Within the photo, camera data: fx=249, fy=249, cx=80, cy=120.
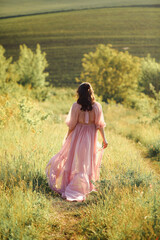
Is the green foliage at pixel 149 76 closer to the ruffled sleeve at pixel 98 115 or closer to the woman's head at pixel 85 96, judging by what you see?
the ruffled sleeve at pixel 98 115

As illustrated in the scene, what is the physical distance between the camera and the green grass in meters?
24.1

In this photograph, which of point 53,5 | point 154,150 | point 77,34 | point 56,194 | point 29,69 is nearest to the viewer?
point 56,194

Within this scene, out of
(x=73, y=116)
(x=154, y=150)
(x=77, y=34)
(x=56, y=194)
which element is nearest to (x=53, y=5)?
(x=77, y=34)

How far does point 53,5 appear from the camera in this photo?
76.7 feet

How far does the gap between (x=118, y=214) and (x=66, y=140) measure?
5.36 ft

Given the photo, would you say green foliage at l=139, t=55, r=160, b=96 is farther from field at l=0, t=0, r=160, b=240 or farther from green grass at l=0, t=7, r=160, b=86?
green grass at l=0, t=7, r=160, b=86

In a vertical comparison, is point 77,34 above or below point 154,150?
above

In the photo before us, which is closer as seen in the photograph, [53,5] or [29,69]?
[29,69]

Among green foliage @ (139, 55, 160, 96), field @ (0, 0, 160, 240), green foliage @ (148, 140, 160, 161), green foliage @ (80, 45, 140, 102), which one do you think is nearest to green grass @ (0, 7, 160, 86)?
field @ (0, 0, 160, 240)

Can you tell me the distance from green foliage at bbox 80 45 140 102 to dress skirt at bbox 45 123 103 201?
16441 millimetres

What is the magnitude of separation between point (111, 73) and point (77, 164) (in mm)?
17171

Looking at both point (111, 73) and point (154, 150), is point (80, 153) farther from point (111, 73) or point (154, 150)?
point (111, 73)

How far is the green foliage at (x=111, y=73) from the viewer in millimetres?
19828

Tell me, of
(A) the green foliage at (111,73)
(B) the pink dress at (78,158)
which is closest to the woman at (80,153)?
(B) the pink dress at (78,158)
